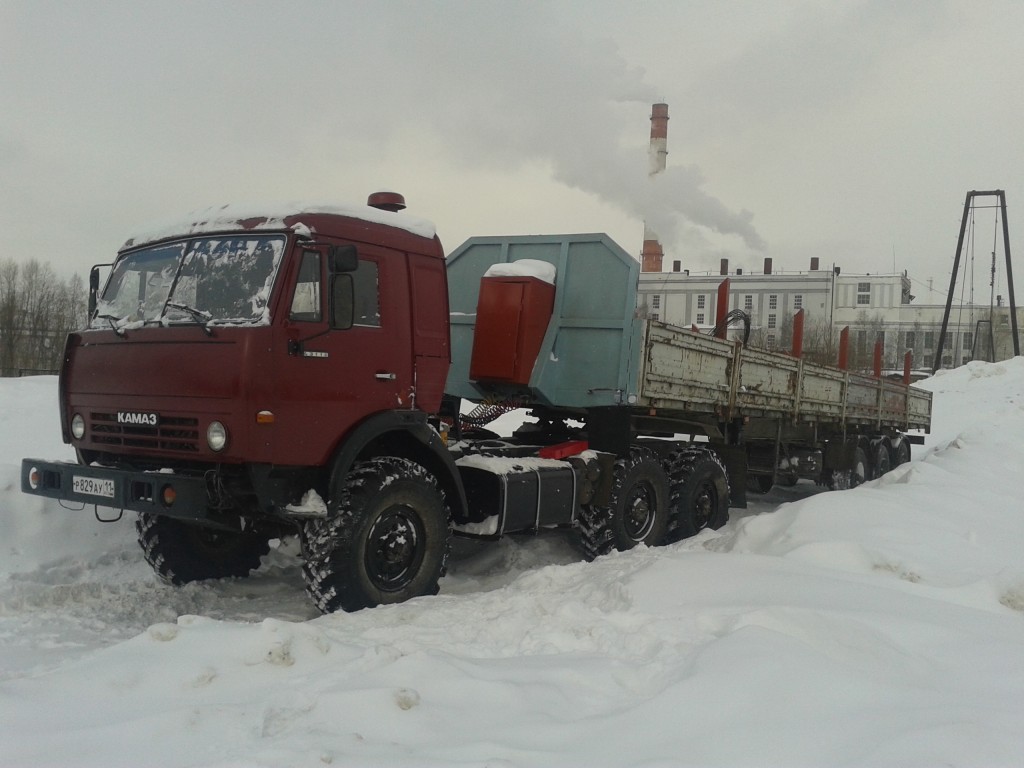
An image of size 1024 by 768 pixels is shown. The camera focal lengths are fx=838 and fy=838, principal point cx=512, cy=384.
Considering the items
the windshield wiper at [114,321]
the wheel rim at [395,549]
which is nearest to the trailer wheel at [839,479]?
the wheel rim at [395,549]

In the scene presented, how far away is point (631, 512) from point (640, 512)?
0.52 ft

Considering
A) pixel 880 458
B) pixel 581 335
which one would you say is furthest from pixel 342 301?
pixel 880 458

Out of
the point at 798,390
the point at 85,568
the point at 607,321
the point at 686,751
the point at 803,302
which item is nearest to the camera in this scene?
the point at 686,751

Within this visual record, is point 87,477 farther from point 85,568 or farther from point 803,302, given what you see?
point 803,302

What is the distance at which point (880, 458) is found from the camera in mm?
15312

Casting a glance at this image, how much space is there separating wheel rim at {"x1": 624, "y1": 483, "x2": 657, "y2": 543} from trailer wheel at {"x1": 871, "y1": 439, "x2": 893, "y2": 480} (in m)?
8.02

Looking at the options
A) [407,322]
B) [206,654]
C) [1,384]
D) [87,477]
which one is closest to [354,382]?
[407,322]

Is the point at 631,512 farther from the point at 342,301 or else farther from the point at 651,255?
the point at 651,255

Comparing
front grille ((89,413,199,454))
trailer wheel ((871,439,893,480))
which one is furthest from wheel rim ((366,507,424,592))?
trailer wheel ((871,439,893,480))

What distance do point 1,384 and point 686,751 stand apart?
14.9 m

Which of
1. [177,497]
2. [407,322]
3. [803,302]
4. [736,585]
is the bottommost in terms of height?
[736,585]

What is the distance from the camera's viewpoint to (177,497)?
16.2ft

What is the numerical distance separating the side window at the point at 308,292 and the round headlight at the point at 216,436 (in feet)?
2.62

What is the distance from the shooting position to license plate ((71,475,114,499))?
510 centimetres
